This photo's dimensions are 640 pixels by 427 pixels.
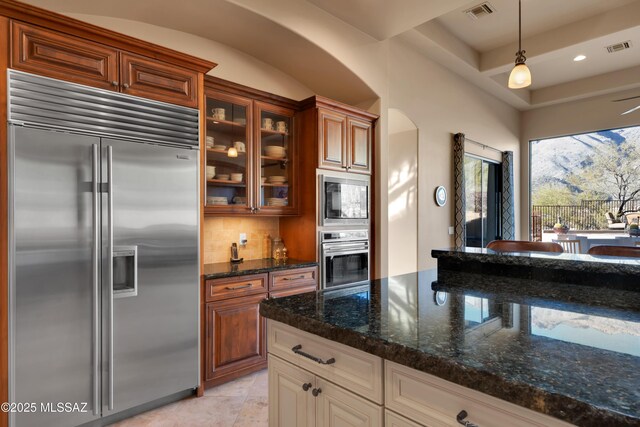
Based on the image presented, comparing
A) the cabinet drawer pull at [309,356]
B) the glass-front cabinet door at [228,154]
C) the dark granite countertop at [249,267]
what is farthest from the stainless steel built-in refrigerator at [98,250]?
the cabinet drawer pull at [309,356]

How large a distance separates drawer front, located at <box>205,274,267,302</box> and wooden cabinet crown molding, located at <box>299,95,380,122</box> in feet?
5.45

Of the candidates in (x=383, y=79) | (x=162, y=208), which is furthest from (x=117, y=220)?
(x=383, y=79)

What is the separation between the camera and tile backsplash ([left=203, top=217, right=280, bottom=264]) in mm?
3230

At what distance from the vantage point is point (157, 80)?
2479mm

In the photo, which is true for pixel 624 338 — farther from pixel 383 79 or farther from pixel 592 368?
pixel 383 79

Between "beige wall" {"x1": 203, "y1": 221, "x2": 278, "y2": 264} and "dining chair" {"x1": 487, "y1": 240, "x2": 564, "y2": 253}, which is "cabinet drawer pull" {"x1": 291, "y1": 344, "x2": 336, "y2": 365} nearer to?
"dining chair" {"x1": 487, "y1": 240, "x2": 564, "y2": 253}

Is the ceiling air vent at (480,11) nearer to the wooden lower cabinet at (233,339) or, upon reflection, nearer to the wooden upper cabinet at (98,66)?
the wooden upper cabinet at (98,66)

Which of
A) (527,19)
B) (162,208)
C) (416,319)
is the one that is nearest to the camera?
(416,319)

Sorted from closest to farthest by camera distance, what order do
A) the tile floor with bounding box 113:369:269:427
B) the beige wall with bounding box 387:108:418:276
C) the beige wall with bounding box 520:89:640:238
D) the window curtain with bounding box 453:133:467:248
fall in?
the tile floor with bounding box 113:369:269:427 → the beige wall with bounding box 387:108:418:276 → the window curtain with bounding box 453:133:467:248 → the beige wall with bounding box 520:89:640:238

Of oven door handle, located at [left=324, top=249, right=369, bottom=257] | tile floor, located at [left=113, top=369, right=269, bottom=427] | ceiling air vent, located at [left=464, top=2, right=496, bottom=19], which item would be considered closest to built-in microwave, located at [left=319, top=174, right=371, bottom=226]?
oven door handle, located at [left=324, top=249, right=369, bottom=257]

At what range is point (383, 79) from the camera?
3.93 m

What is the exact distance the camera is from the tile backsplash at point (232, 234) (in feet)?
10.6

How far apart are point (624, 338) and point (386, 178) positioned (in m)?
2.97

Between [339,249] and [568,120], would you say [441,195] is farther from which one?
[568,120]
